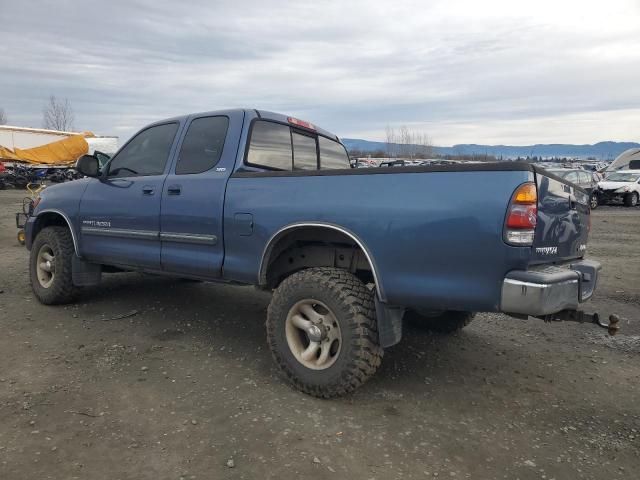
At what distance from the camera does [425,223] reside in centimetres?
295

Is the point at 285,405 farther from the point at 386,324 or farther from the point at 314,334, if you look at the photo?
the point at 386,324

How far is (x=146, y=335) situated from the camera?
466cm

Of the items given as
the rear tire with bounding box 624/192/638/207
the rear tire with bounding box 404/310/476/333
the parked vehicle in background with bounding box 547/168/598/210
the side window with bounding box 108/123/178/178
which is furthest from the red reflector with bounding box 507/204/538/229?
the rear tire with bounding box 624/192/638/207

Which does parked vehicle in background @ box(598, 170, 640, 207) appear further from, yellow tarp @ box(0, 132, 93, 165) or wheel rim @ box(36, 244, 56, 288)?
yellow tarp @ box(0, 132, 93, 165)

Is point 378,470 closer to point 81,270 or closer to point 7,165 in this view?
point 81,270

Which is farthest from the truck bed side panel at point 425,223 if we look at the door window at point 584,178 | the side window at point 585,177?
the side window at point 585,177

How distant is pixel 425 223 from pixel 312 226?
82cm

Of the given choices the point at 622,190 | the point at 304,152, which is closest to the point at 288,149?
the point at 304,152

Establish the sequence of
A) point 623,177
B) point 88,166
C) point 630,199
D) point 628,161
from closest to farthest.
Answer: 1. point 88,166
2. point 630,199
3. point 623,177
4. point 628,161

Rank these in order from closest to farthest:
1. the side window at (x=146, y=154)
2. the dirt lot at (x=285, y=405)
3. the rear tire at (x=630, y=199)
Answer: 1. the dirt lot at (x=285, y=405)
2. the side window at (x=146, y=154)
3. the rear tire at (x=630, y=199)

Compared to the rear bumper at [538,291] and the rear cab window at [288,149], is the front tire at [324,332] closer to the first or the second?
the rear bumper at [538,291]

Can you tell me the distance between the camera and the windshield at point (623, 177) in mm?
22586

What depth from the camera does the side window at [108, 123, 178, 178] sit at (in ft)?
15.3

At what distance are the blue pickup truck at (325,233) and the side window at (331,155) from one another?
2 cm
